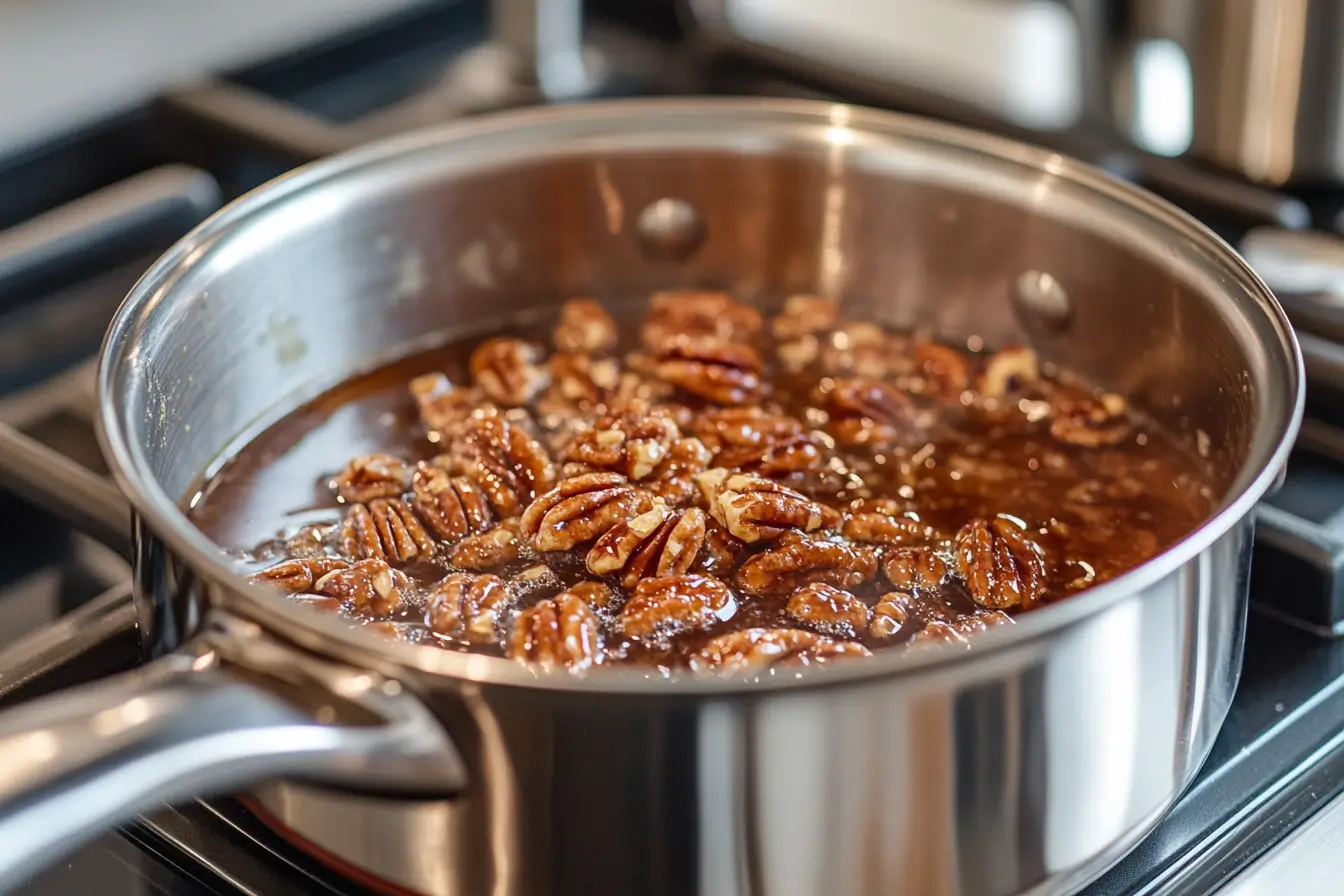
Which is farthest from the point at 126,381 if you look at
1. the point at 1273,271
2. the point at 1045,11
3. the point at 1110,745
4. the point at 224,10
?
the point at 1045,11

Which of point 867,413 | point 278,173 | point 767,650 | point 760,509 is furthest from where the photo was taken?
point 278,173

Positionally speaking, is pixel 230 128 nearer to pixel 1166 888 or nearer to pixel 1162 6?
pixel 1162 6

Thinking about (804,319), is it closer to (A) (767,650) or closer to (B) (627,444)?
(B) (627,444)

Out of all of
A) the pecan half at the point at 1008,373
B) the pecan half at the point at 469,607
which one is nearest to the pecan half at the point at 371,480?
the pecan half at the point at 469,607

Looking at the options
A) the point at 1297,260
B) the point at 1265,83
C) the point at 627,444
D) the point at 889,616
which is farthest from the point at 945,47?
the point at 889,616

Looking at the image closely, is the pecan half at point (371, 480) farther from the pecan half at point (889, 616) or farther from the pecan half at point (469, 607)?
the pecan half at point (889, 616)

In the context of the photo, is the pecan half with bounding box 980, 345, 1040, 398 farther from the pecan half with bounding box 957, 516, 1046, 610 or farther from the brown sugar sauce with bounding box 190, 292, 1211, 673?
the pecan half with bounding box 957, 516, 1046, 610
